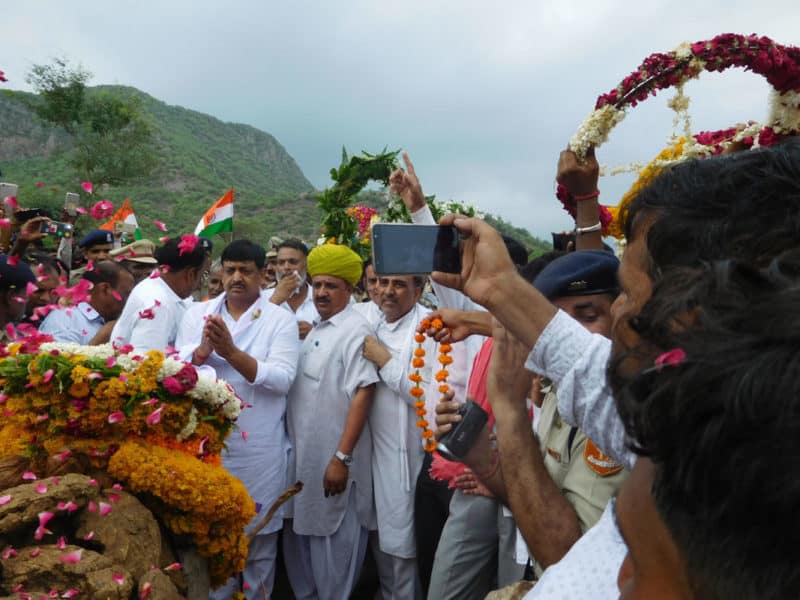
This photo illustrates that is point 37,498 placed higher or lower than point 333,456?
higher

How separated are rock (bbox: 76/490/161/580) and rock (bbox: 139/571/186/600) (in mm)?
45

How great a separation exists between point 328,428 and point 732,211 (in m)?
3.73

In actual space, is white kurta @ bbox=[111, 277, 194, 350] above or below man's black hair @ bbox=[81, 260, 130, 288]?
below

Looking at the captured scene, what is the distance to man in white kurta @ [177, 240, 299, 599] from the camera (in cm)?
428

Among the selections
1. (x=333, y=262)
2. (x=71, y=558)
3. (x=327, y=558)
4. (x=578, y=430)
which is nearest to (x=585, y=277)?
(x=578, y=430)

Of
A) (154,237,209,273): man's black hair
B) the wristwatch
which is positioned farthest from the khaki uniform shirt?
(154,237,209,273): man's black hair

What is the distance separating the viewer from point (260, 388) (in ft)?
14.4

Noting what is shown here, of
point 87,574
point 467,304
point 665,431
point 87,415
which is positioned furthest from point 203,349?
point 665,431

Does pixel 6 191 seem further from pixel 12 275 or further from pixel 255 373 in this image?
pixel 255 373

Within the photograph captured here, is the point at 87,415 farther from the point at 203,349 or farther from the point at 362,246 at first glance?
the point at 362,246

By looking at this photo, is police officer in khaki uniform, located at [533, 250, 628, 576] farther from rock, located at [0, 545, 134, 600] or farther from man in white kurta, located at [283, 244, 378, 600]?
man in white kurta, located at [283, 244, 378, 600]

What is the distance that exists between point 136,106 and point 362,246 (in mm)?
34458

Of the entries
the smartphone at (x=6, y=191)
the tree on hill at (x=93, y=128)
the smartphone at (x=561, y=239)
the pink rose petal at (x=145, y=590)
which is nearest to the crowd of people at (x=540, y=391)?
the smartphone at (x=561, y=239)

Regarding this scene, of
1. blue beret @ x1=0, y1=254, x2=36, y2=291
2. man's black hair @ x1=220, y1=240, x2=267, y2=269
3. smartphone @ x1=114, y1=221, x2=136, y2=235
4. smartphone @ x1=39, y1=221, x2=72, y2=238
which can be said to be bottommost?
blue beret @ x1=0, y1=254, x2=36, y2=291
